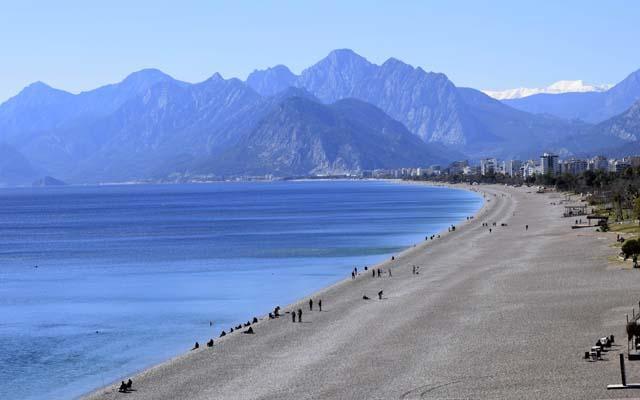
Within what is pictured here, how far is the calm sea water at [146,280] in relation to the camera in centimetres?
4693

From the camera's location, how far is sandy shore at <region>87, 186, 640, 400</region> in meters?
35.8

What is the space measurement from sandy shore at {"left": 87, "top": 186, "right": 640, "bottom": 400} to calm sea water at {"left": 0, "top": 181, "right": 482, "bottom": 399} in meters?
3.68

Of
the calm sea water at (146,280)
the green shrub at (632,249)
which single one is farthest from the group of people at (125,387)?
the green shrub at (632,249)

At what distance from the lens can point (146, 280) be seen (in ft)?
256

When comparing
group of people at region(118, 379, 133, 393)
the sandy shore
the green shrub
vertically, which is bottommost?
group of people at region(118, 379, 133, 393)

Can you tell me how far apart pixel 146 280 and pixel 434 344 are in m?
39.0

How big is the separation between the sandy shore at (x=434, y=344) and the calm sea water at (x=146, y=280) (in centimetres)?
368

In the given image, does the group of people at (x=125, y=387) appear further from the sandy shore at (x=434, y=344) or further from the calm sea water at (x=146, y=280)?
the calm sea water at (x=146, y=280)

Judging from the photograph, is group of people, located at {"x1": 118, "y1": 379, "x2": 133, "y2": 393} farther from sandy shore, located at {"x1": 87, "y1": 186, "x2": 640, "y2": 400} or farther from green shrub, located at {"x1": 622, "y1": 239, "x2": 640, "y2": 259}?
green shrub, located at {"x1": 622, "y1": 239, "x2": 640, "y2": 259}

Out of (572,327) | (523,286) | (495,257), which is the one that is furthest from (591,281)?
(495,257)

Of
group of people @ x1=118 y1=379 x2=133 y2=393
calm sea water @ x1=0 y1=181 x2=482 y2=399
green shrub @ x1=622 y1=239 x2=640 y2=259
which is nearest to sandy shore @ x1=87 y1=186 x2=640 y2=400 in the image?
group of people @ x1=118 y1=379 x2=133 y2=393

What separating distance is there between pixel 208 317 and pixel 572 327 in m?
21.7

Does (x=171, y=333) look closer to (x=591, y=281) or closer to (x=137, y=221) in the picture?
(x=591, y=281)

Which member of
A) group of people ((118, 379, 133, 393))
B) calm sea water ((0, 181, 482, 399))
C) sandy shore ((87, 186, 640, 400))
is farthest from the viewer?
calm sea water ((0, 181, 482, 399))
